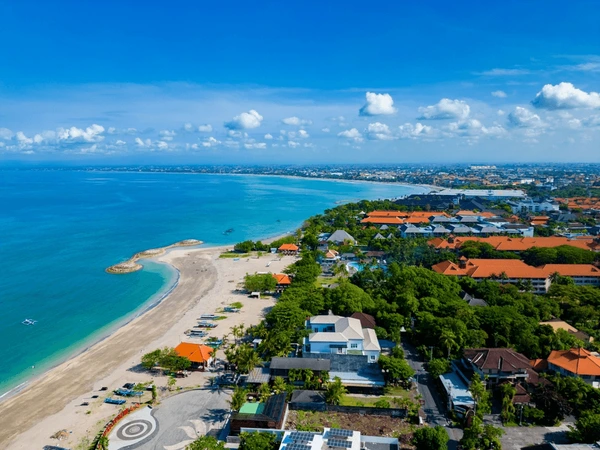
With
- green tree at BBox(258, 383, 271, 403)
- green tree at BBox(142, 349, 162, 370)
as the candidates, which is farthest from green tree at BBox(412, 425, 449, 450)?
green tree at BBox(142, 349, 162, 370)

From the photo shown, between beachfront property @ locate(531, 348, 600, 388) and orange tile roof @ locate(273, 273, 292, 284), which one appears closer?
beachfront property @ locate(531, 348, 600, 388)

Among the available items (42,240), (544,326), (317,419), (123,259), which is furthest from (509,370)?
(42,240)

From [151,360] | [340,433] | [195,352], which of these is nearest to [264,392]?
[340,433]

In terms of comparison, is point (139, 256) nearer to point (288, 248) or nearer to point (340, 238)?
point (288, 248)

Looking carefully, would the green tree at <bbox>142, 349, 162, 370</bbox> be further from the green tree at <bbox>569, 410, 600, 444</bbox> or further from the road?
the green tree at <bbox>569, 410, 600, 444</bbox>

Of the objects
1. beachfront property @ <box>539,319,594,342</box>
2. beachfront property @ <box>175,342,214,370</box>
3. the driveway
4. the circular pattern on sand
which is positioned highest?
beachfront property @ <box>539,319,594,342</box>

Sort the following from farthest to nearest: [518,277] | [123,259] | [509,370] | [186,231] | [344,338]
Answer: [186,231]
[123,259]
[518,277]
[344,338]
[509,370]

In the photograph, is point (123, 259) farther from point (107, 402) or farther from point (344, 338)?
point (344, 338)
